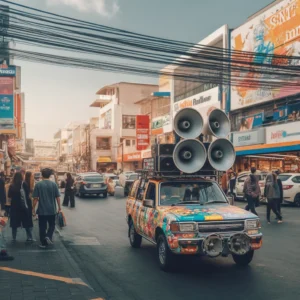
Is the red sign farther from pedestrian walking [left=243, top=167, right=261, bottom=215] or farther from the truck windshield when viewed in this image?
the truck windshield

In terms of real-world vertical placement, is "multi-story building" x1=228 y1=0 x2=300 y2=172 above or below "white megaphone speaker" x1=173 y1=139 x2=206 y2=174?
above

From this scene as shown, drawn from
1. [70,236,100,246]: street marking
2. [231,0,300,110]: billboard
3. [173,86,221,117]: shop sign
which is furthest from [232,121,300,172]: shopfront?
[70,236,100,246]: street marking

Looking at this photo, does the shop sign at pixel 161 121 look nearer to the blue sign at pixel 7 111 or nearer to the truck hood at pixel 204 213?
the blue sign at pixel 7 111

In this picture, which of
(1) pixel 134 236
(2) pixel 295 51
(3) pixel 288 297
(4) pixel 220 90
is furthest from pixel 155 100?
(3) pixel 288 297

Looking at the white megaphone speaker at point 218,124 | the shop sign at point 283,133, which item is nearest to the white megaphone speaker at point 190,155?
the white megaphone speaker at point 218,124

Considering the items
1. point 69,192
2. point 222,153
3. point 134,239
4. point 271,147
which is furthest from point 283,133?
point 134,239

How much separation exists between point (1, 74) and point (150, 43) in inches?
628

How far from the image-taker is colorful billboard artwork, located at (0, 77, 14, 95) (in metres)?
29.4

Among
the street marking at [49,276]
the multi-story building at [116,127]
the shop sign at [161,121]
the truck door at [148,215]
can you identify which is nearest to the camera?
the street marking at [49,276]

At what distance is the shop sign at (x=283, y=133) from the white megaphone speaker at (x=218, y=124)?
63.8ft

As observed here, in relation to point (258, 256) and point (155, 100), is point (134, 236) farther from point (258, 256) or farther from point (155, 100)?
point (155, 100)

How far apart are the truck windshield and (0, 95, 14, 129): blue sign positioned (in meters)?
23.3

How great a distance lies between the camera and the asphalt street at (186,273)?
252 inches

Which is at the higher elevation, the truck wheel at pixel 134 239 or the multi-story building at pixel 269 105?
the multi-story building at pixel 269 105
